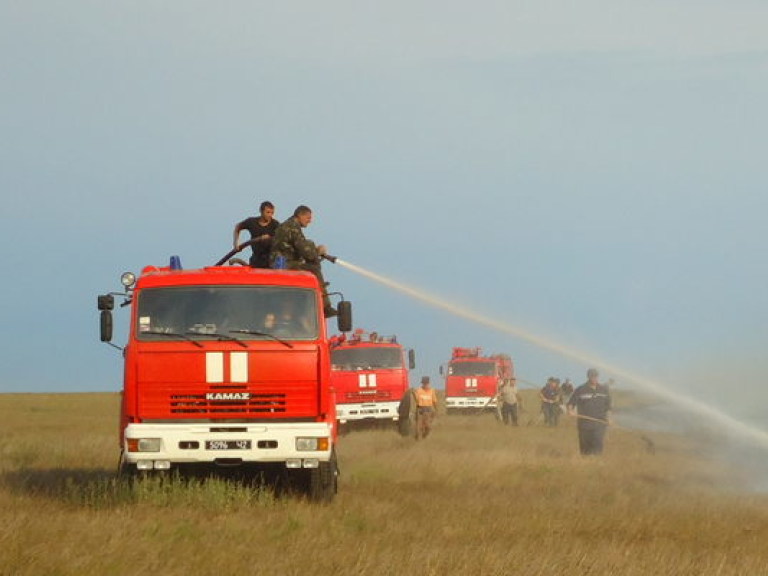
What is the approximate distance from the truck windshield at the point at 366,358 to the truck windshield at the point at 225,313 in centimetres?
2055

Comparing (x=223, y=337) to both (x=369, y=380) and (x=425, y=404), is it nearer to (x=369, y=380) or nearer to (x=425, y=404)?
(x=425, y=404)

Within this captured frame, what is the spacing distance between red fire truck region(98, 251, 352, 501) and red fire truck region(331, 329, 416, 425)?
2007 cm

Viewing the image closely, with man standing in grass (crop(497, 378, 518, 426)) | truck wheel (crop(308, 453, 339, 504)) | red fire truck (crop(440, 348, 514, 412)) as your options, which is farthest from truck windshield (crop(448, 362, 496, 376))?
truck wheel (crop(308, 453, 339, 504))

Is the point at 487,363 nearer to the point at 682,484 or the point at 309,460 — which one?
the point at 682,484

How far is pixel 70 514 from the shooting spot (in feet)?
44.2

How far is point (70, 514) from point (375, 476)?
7.44 meters

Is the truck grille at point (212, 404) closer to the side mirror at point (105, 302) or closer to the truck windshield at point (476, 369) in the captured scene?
the side mirror at point (105, 302)

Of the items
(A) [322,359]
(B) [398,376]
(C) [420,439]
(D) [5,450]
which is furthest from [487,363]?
(A) [322,359]

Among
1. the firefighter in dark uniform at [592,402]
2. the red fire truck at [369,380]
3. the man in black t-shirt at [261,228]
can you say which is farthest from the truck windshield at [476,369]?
the man in black t-shirt at [261,228]

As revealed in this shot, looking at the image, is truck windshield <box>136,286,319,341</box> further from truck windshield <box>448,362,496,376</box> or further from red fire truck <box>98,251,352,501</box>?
truck windshield <box>448,362,496,376</box>

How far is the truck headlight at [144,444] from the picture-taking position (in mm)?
14898

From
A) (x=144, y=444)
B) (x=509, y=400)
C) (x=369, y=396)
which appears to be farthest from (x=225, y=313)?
(x=509, y=400)

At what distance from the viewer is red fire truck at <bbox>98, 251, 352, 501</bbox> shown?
15.0 metres

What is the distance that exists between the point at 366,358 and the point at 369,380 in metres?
0.65
